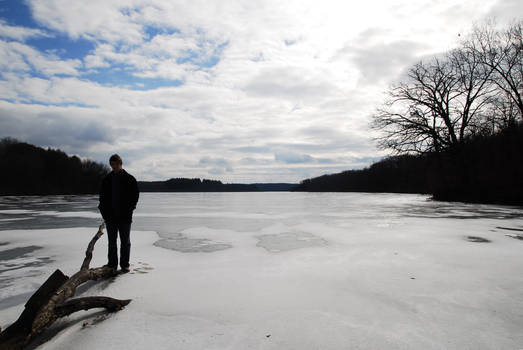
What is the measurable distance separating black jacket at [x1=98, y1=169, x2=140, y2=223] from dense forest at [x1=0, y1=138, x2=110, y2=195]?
6918 cm

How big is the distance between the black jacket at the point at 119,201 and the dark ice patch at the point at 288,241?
2718 millimetres

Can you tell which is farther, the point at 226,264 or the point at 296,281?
the point at 226,264

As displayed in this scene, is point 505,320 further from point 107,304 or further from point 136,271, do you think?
point 136,271

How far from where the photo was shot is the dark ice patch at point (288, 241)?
587 cm

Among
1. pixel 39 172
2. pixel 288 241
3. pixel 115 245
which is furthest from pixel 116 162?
pixel 39 172

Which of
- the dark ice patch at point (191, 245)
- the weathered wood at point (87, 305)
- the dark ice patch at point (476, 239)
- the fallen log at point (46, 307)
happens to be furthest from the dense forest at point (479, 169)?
the fallen log at point (46, 307)

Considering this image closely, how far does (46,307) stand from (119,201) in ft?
6.10

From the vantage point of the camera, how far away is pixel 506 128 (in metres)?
17.6

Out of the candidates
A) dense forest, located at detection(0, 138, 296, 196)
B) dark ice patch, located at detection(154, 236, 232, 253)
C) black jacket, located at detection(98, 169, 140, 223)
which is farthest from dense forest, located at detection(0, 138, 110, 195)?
black jacket, located at detection(98, 169, 140, 223)

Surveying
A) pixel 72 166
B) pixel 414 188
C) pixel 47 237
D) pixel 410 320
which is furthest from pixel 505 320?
pixel 72 166

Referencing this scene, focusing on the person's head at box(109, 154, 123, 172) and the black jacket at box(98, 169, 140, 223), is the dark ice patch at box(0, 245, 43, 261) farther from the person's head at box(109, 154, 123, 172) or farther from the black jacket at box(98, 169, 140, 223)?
the person's head at box(109, 154, 123, 172)

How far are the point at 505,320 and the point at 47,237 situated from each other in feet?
29.2

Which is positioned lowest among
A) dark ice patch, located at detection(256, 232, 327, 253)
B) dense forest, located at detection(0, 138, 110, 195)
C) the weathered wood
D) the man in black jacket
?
dark ice patch, located at detection(256, 232, 327, 253)

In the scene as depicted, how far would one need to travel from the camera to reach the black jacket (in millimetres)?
4055
